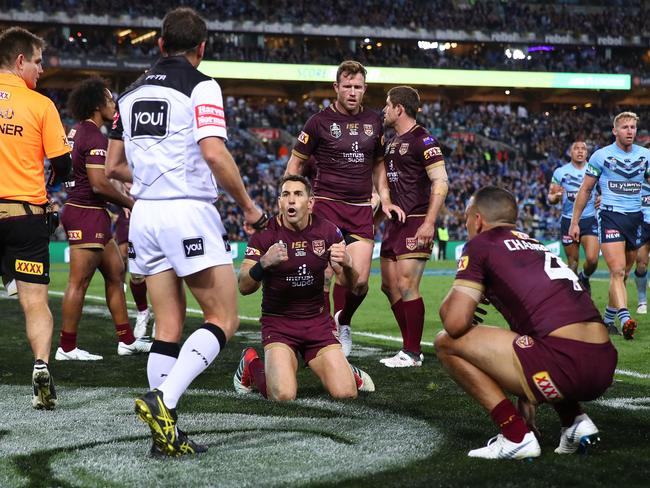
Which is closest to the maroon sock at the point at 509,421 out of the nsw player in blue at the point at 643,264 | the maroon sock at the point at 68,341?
the maroon sock at the point at 68,341

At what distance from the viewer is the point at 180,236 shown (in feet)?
14.9

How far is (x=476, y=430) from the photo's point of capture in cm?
501

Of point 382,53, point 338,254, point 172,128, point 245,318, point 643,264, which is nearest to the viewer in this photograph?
point 172,128

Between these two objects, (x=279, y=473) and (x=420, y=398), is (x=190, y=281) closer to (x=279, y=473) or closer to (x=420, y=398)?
(x=279, y=473)

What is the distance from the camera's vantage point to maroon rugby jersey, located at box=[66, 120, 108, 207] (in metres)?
7.77

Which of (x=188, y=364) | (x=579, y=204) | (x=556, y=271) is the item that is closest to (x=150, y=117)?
(x=188, y=364)

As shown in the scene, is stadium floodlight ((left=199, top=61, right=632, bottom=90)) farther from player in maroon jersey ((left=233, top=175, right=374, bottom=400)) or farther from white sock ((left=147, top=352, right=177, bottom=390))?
white sock ((left=147, top=352, right=177, bottom=390))

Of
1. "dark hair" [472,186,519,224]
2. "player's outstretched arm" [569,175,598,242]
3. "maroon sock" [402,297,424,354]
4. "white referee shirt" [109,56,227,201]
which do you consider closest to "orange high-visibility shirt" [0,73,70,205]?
"white referee shirt" [109,56,227,201]

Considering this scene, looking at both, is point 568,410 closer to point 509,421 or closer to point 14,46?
point 509,421

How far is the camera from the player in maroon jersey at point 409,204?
780 centimetres

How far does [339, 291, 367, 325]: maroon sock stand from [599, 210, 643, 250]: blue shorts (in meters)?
3.51

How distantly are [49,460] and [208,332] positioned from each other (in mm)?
952

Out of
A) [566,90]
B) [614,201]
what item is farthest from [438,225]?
[566,90]

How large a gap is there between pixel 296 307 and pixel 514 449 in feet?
8.38
